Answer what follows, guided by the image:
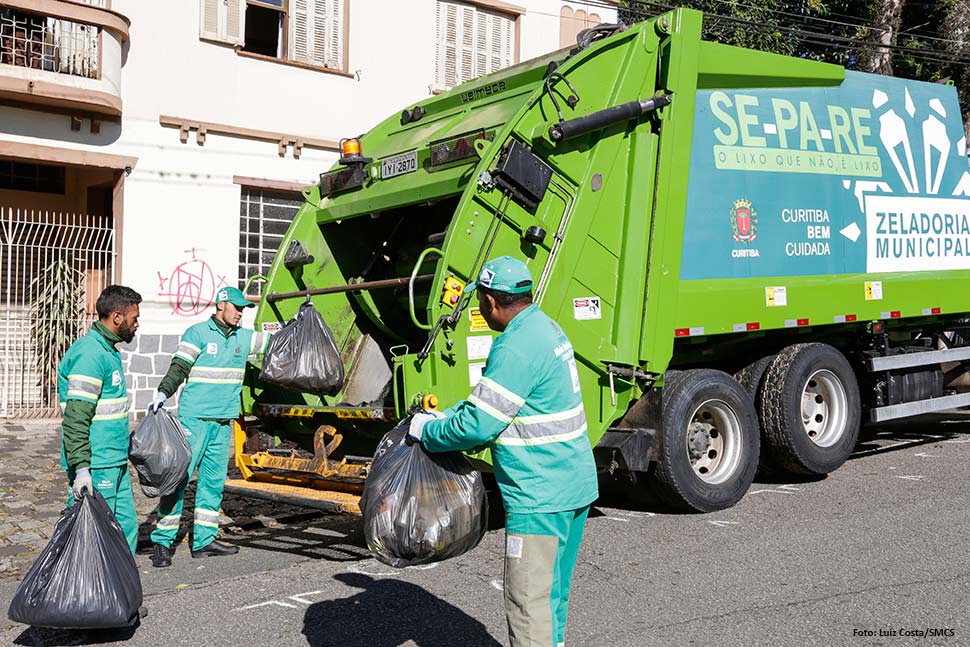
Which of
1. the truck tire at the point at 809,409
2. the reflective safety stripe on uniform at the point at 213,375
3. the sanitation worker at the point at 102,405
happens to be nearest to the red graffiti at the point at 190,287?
the reflective safety stripe on uniform at the point at 213,375

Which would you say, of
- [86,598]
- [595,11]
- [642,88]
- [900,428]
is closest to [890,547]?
[642,88]

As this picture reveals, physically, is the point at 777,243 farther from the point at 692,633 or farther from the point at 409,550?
the point at 409,550

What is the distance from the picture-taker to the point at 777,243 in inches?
270

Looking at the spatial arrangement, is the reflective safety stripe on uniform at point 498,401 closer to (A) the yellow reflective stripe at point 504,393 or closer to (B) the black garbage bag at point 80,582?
(A) the yellow reflective stripe at point 504,393

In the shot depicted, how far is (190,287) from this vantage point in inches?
443

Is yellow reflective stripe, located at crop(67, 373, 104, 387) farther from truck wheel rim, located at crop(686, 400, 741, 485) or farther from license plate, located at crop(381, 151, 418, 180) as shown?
truck wheel rim, located at crop(686, 400, 741, 485)

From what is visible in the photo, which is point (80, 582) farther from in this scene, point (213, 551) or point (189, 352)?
point (189, 352)

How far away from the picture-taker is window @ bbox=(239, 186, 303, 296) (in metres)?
11.8

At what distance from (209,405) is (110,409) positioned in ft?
3.30

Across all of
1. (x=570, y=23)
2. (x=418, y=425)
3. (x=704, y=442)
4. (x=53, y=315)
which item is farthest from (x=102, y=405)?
(x=570, y=23)

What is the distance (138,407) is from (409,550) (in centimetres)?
839

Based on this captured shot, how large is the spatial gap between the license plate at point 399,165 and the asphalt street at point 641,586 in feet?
7.42

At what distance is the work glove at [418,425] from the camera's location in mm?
3324

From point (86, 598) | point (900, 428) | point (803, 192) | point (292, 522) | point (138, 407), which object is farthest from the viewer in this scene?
point (138, 407)
